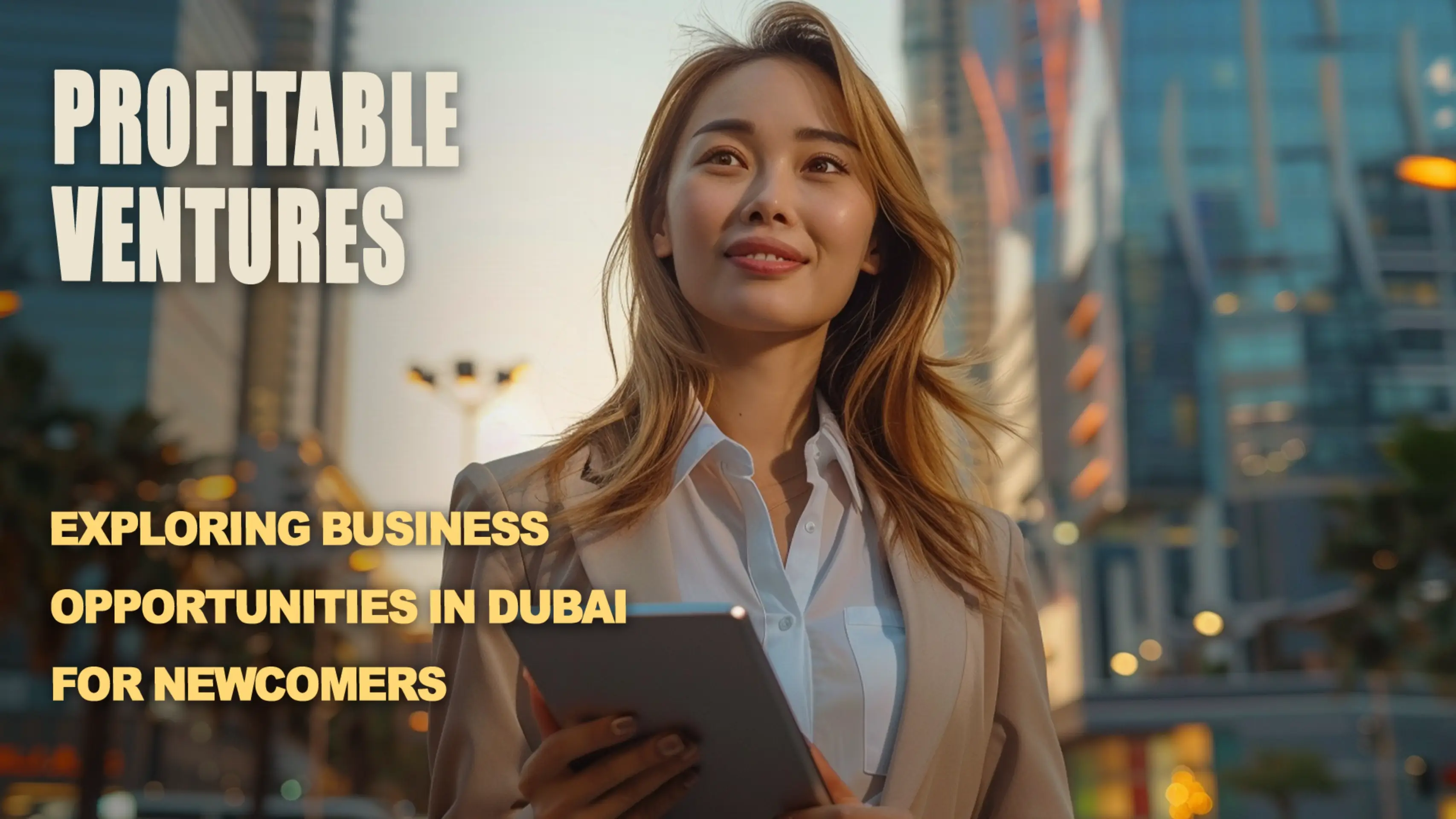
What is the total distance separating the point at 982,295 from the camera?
119 ft

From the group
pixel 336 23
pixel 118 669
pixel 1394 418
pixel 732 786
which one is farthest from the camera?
pixel 336 23

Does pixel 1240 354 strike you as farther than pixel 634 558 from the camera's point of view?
Yes

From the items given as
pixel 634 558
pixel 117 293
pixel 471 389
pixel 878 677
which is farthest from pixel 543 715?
pixel 117 293

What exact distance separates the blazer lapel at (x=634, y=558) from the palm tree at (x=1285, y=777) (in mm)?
64388

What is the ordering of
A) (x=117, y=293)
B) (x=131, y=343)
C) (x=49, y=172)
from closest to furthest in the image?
(x=49, y=172), (x=117, y=293), (x=131, y=343)

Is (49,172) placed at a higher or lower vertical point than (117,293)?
higher

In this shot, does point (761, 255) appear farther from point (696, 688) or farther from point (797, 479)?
point (696, 688)

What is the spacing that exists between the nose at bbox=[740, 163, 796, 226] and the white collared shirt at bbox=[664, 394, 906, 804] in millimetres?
326

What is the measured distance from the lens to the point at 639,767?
1887 mm

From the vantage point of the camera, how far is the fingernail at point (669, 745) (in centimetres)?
188

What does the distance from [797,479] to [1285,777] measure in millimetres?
64272

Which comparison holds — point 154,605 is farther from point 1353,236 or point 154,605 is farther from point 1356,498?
point 1353,236

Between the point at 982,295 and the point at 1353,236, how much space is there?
146ft

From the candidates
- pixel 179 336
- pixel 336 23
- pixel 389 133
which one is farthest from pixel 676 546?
pixel 336 23
